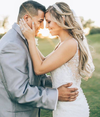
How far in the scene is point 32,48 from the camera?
240 cm

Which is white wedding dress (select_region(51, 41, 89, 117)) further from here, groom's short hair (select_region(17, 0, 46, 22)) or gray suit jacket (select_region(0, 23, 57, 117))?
groom's short hair (select_region(17, 0, 46, 22))

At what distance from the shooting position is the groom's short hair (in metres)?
2.65

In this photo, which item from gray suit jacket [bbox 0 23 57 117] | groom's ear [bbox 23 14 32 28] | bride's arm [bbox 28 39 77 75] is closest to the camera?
gray suit jacket [bbox 0 23 57 117]

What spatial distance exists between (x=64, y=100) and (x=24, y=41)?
0.93m

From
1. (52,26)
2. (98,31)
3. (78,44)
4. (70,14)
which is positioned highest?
(70,14)

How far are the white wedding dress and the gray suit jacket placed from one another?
1.02ft

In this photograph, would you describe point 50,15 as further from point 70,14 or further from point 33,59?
point 33,59

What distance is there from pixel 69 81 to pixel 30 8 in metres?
1.20

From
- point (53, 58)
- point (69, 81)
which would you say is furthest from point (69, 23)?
point (69, 81)

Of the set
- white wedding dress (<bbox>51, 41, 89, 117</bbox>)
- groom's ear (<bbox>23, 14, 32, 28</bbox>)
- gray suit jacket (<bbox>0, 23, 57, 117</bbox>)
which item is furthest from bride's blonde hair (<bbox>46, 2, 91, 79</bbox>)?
gray suit jacket (<bbox>0, 23, 57, 117</bbox>)

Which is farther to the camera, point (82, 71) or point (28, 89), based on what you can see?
point (82, 71)

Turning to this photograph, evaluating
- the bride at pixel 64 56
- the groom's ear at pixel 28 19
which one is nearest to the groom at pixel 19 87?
the bride at pixel 64 56

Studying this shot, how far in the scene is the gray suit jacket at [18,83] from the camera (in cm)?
208

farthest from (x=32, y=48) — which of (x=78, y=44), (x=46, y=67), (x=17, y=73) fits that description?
(x=78, y=44)
